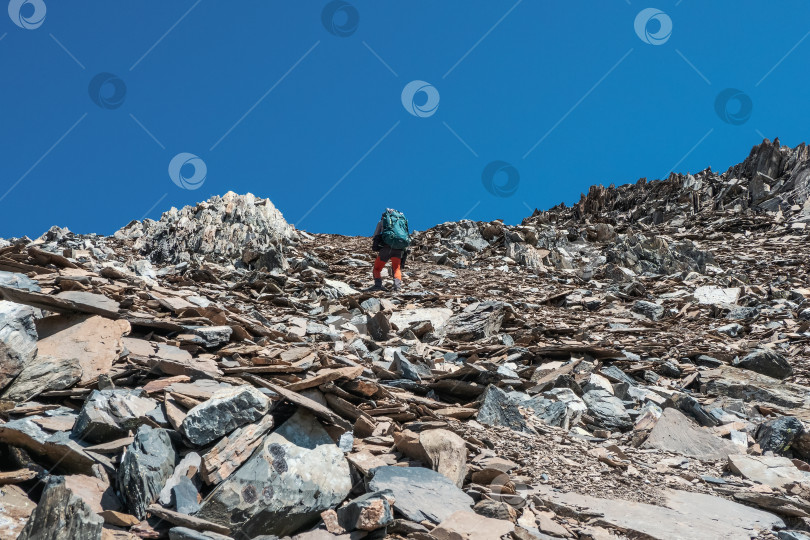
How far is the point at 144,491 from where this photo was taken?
309 cm

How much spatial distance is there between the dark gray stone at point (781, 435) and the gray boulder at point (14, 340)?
6797 millimetres

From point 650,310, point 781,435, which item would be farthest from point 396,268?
point 781,435

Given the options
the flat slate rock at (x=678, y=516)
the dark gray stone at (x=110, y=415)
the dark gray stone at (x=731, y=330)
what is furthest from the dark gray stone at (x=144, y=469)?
the dark gray stone at (x=731, y=330)

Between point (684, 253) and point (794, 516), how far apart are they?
16974 mm

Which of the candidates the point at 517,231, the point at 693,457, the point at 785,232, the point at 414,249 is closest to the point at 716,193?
the point at 785,232

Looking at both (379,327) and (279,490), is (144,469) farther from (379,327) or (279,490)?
(379,327)

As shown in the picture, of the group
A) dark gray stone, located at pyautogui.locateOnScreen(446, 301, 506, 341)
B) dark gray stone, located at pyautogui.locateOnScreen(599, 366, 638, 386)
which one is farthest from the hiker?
dark gray stone, located at pyautogui.locateOnScreen(599, 366, 638, 386)

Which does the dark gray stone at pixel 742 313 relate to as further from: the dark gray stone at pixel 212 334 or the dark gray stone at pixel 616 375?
the dark gray stone at pixel 212 334

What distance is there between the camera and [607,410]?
19.4 ft

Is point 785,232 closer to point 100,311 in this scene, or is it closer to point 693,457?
point 693,457

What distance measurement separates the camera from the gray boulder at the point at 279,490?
3051 mm

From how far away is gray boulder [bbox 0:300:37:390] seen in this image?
394 cm

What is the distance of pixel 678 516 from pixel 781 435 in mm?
2372

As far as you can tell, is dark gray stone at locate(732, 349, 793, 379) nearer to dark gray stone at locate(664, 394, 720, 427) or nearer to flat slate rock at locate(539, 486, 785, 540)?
dark gray stone at locate(664, 394, 720, 427)
